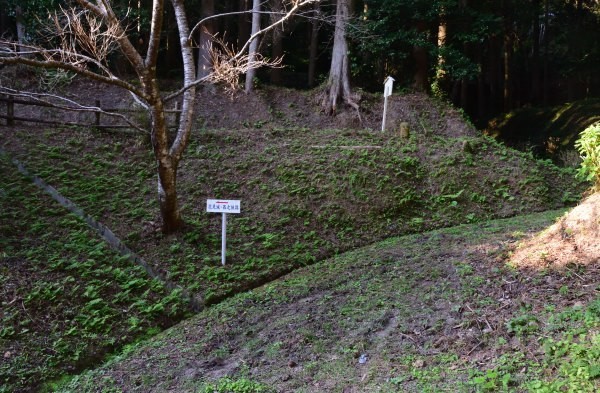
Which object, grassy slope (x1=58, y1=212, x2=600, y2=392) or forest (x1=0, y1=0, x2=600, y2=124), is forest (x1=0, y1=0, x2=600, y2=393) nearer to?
grassy slope (x1=58, y1=212, x2=600, y2=392)

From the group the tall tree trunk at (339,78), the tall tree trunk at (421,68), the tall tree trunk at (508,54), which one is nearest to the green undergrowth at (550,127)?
the tall tree trunk at (508,54)

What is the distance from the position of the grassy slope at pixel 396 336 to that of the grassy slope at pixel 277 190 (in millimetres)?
1636

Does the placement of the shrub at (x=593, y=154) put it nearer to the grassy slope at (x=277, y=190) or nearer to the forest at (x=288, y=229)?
the forest at (x=288, y=229)

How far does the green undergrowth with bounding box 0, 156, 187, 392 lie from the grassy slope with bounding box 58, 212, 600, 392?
502 millimetres

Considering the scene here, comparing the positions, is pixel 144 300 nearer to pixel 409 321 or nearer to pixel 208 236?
pixel 208 236

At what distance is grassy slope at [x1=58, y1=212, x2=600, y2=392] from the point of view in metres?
4.84

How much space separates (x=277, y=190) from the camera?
12.2m

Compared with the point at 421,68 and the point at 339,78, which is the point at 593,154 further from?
the point at 421,68

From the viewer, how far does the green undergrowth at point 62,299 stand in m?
6.90

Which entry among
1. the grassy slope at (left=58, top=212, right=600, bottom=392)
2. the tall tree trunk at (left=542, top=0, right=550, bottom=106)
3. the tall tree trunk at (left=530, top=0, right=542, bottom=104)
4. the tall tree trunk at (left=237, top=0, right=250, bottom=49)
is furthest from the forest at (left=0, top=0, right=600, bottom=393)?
the tall tree trunk at (left=530, top=0, right=542, bottom=104)

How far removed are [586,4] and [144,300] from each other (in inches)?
1046

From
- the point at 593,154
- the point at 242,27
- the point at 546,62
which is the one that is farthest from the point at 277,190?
the point at 546,62

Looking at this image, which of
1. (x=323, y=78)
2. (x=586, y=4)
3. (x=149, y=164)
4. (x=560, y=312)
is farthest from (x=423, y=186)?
(x=586, y=4)

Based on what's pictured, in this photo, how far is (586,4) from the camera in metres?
26.1
